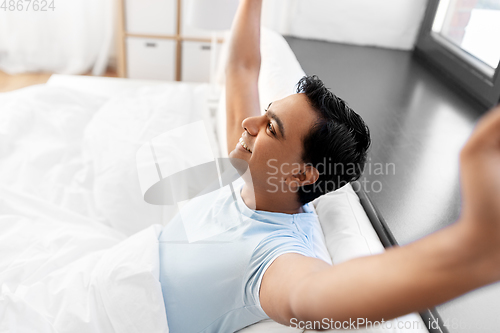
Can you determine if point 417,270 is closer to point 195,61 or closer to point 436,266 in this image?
point 436,266

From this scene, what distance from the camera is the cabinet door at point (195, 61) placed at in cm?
298

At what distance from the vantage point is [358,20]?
1974mm

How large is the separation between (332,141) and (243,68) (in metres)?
0.48

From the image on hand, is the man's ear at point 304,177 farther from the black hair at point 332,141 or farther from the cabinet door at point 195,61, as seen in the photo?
the cabinet door at point 195,61

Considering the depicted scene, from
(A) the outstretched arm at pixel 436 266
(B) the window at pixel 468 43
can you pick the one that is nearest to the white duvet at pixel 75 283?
(A) the outstretched arm at pixel 436 266

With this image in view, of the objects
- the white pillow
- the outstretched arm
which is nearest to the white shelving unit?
the white pillow

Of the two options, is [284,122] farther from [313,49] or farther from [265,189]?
[313,49]

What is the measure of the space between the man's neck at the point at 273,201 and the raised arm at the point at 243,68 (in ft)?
0.79

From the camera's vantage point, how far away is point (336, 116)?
870mm

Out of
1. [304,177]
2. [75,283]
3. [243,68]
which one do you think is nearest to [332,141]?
[304,177]

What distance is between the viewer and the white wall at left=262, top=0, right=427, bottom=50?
190 cm

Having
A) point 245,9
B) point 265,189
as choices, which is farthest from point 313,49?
point 265,189

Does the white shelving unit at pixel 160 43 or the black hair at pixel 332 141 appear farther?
the white shelving unit at pixel 160 43

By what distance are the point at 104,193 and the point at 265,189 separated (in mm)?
593
